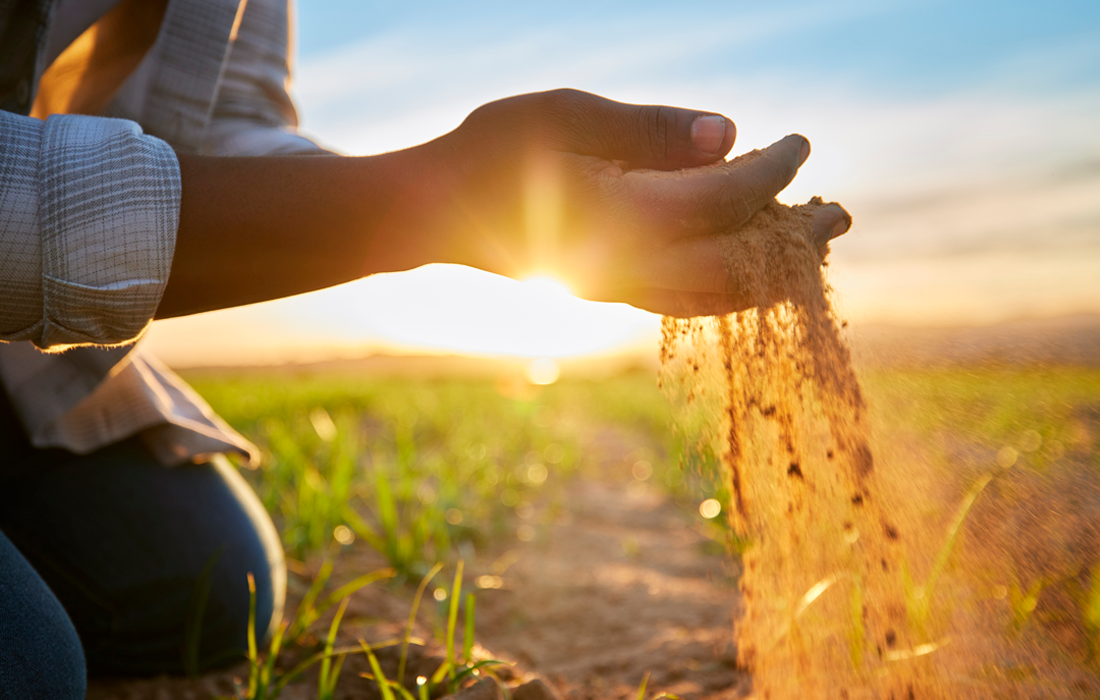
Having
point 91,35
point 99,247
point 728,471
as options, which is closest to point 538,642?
point 728,471

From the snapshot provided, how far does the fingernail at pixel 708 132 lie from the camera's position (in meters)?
1.15

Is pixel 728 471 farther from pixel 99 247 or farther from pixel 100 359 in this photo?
pixel 100 359

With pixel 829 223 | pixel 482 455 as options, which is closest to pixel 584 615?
pixel 829 223

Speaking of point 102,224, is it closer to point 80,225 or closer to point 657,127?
point 80,225

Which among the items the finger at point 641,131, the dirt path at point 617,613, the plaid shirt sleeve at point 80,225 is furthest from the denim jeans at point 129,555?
the finger at point 641,131

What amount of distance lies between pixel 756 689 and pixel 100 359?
191cm

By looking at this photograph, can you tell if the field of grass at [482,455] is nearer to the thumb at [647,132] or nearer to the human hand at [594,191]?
the human hand at [594,191]

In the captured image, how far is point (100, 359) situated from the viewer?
5.65 ft

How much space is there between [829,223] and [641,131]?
0.44 meters

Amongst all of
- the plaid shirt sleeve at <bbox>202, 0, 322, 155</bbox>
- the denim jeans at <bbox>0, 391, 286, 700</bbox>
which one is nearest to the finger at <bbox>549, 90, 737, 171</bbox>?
the plaid shirt sleeve at <bbox>202, 0, 322, 155</bbox>

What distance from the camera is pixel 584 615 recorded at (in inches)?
92.7

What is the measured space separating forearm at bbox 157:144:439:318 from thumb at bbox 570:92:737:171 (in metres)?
0.29

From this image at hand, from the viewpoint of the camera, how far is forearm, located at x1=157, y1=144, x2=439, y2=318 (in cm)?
105

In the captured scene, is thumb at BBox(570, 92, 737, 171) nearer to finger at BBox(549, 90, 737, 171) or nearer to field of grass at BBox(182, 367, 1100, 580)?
finger at BBox(549, 90, 737, 171)
